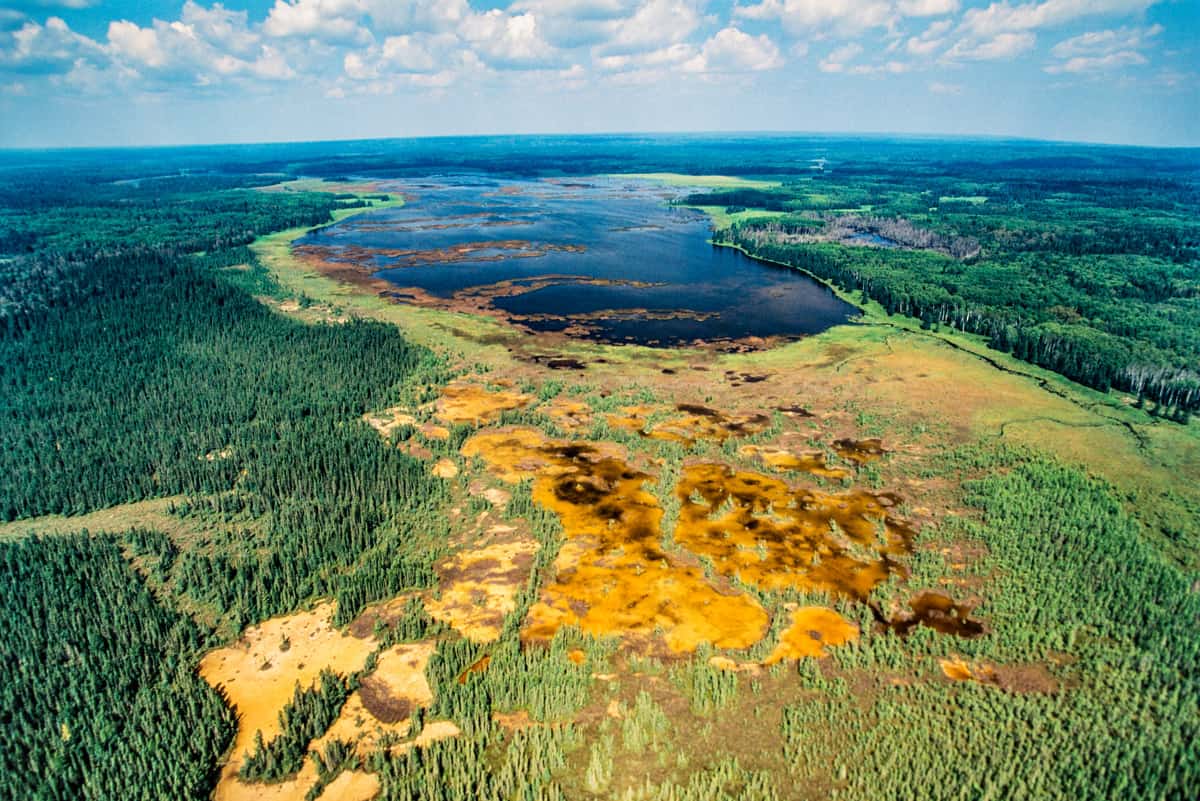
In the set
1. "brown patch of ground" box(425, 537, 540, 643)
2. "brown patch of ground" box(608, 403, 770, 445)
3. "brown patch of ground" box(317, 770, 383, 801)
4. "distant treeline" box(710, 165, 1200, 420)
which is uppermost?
"distant treeline" box(710, 165, 1200, 420)

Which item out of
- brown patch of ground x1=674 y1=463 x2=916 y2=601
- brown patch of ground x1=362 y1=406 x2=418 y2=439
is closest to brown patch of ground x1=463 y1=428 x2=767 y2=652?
brown patch of ground x1=674 y1=463 x2=916 y2=601

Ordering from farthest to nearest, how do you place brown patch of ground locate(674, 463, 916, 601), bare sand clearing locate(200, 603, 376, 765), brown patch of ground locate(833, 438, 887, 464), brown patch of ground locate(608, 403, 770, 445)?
brown patch of ground locate(608, 403, 770, 445), brown patch of ground locate(833, 438, 887, 464), brown patch of ground locate(674, 463, 916, 601), bare sand clearing locate(200, 603, 376, 765)

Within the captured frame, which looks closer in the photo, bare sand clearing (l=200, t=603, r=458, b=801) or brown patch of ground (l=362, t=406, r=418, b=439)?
bare sand clearing (l=200, t=603, r=458, b=801)

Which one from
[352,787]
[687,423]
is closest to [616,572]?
[352,787]

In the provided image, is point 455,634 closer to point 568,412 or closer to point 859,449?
point 568,412

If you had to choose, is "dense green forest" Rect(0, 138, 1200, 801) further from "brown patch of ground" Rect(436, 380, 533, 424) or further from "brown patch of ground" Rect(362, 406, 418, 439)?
"brown patch of ground" Rect(436, 380, 533, 424)

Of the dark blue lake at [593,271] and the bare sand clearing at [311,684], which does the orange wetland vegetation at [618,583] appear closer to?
the bare sand clearing at [311,684]
